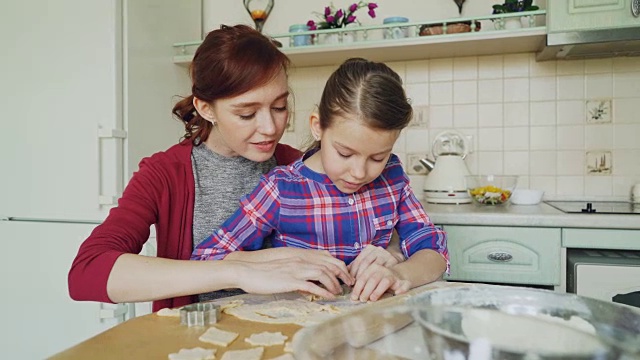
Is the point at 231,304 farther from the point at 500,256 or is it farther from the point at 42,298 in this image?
the point at 42,298

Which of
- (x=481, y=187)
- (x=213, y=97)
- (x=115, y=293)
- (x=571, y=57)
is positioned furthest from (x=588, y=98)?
(x=115, y=293)

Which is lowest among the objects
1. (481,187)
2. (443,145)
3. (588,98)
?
(481,187)

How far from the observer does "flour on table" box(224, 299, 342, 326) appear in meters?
0.72

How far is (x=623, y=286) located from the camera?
1617mm

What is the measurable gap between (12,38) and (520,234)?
6.52 feet

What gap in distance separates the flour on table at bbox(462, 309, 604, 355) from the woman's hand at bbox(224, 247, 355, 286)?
0.46 meters

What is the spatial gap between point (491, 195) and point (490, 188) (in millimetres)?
43

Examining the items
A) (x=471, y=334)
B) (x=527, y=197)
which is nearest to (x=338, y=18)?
(x=527, y=197)

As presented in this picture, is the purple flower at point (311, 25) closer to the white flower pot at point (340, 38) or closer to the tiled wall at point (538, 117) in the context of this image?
the white flower pot at point (340, 38)

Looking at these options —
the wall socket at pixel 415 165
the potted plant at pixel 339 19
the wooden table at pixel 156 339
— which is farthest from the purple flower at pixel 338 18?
the wooden table at pixel 156 339

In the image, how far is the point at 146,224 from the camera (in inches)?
41.6

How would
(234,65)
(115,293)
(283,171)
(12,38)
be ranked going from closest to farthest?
(115,293) → (234,65) → (283,171) → (12,38)

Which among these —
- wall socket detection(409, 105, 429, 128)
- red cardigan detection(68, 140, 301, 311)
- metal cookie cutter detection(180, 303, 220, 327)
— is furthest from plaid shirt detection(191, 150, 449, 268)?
wall socket detection(409, 105, 429, 128)

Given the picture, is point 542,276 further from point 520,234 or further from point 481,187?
point 481,187
